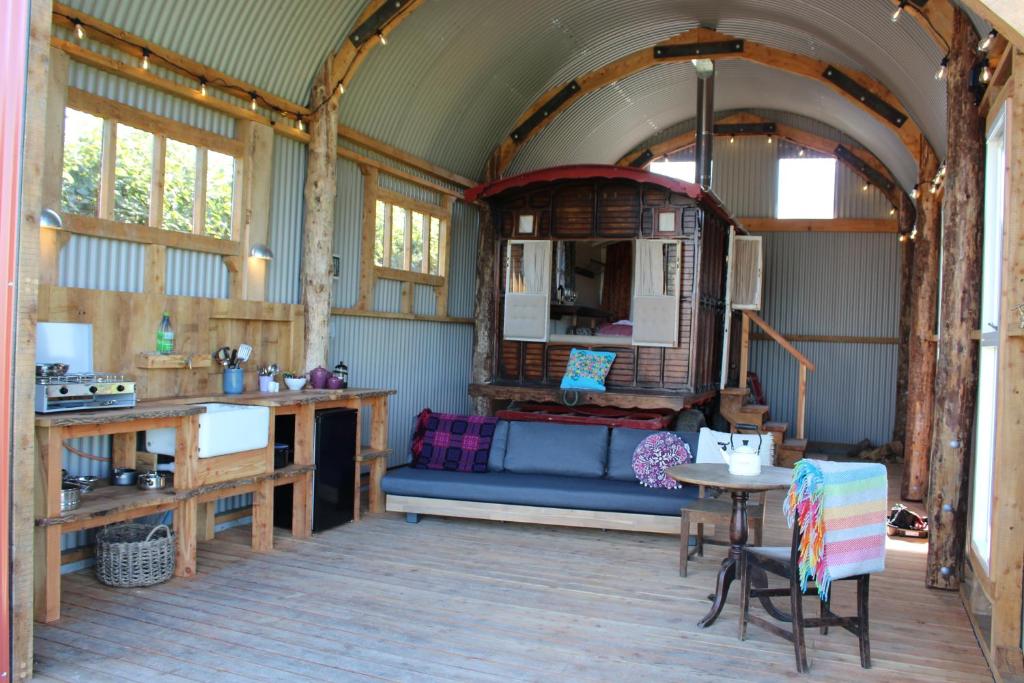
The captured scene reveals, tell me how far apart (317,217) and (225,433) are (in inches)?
114

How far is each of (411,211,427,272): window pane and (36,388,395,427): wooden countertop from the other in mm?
2967

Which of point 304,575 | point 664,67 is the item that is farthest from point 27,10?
point 664,67

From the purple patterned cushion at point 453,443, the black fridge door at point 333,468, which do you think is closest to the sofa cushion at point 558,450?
the purple patterned cushion at point 453,443

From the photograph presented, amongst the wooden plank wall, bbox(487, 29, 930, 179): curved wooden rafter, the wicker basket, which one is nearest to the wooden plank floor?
the wicker basket

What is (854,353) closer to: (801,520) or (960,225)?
(960,225)

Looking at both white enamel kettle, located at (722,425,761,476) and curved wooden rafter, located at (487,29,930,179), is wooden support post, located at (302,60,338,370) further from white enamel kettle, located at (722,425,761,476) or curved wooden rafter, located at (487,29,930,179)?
white enamel kettle, located at (722,425,761,476)

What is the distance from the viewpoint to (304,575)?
6.16m

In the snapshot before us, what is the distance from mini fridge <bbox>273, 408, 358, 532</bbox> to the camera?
290 inches

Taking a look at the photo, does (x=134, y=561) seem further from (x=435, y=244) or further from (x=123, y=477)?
(x=435, y=244)

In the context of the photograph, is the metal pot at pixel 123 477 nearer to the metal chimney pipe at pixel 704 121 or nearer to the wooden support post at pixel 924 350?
the wooden support post at pixel 924 350

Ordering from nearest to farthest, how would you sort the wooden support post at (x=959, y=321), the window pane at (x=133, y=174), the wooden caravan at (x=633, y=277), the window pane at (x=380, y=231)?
the wooden support post at (x=959, y=321), the window pane at (x=133, y=174), the window pane at (x=380, y=231), the wooden caravan at (x=633, y=277)

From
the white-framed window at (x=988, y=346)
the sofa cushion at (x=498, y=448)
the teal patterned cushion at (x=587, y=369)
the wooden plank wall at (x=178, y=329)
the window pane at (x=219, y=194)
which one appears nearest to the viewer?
Answer: the white-framed window at (x=988, y=346)

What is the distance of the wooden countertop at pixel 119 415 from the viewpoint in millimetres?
4957

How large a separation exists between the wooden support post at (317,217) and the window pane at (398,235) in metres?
1.97
